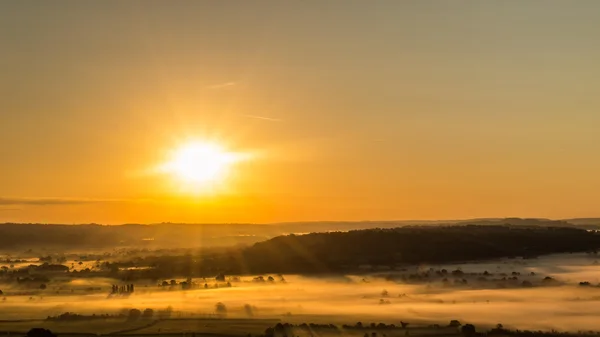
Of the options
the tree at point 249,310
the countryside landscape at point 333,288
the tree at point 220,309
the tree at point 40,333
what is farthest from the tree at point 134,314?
the tree at point 40,333

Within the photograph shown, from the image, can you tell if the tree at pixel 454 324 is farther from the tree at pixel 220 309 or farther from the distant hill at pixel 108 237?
the distant hill at pixel 108 237

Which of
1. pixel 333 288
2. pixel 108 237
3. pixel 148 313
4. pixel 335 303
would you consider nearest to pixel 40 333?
pixel 148 313

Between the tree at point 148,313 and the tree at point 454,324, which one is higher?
the tree at point 148,313

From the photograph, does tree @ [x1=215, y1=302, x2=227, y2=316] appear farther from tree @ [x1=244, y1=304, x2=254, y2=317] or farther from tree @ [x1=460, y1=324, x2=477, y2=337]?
tree @ [x1=460, y1=324, x2=477, y2=337]

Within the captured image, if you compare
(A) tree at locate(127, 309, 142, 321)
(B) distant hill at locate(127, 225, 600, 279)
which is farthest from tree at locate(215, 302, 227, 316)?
(B) distant hill at locate(127, 225, 600, 279)

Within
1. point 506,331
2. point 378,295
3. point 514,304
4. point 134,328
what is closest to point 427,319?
point 506,331

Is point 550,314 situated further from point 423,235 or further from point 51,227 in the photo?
point 51,227

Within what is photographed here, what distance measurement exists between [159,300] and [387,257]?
102 feet

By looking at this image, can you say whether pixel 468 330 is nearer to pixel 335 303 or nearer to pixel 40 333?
pixel 335 303

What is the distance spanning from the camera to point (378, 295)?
44.9 meters

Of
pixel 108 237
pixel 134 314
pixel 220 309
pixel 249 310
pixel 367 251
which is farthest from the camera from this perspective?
pixel 108 237

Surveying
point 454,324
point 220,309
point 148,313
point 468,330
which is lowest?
point 468,330

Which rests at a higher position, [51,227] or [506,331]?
[51,227]

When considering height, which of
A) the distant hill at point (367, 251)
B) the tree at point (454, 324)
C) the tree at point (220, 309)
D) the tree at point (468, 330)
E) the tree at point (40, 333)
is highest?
the distant hill at point (367, 251)
